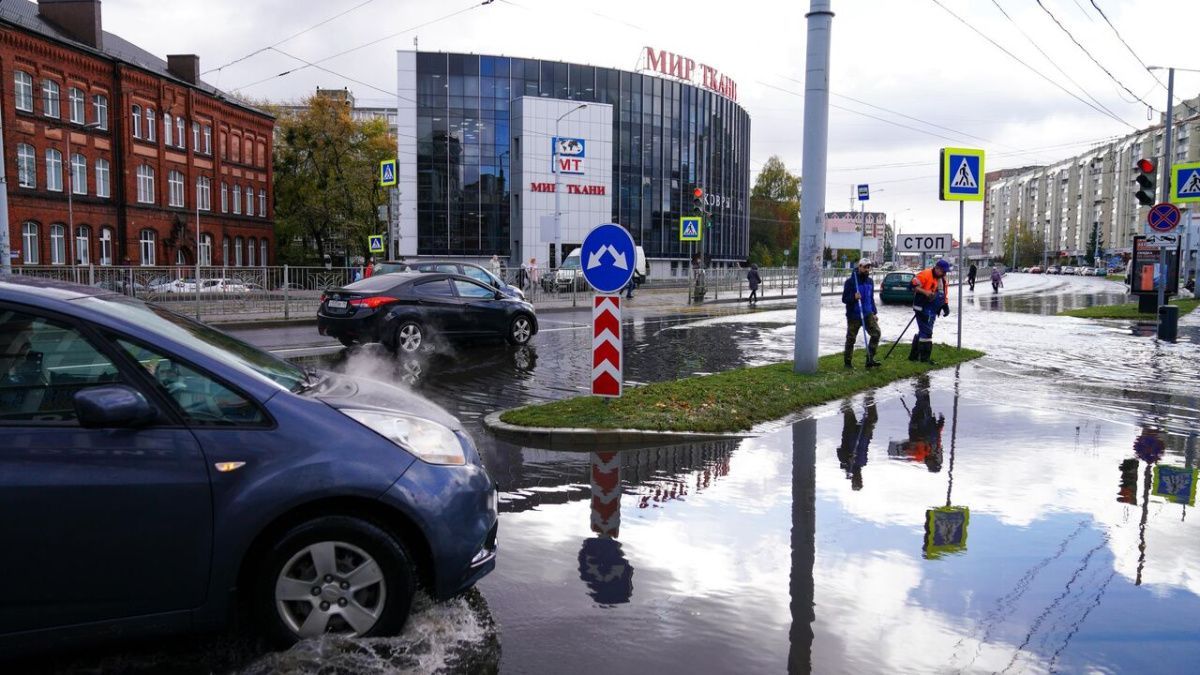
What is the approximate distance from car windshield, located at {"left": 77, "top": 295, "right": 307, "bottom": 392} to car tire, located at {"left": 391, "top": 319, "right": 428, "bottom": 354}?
34.5ft

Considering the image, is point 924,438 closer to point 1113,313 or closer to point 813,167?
point 813,167

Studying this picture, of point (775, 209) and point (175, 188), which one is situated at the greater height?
point (775, 209)

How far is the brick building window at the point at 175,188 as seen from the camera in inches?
2186

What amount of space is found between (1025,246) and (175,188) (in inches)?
5667

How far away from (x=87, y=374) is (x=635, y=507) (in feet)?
12.6

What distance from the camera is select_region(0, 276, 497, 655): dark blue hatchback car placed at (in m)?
3.40

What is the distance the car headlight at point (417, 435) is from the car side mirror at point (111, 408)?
0.82 meters

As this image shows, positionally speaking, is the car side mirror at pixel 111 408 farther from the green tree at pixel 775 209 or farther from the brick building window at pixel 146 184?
the green tree at pixel 775 209

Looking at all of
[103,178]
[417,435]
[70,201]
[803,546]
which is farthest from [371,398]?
[103,178]

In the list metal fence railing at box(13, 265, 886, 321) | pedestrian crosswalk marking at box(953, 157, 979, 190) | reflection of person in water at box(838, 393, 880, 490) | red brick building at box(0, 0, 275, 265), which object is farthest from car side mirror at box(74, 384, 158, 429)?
red brick building at box(0, 0, 275, 265)

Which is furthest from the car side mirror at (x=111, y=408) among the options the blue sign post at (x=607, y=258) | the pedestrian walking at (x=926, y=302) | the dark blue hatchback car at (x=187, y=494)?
the pedestrian walking at (x=926, y=302)

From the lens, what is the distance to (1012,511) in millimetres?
6348

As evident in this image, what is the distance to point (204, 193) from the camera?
59625 mm

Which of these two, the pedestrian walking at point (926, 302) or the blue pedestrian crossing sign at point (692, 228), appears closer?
the pedestrian walking at point (926, 302)
